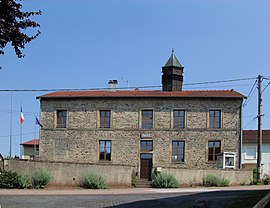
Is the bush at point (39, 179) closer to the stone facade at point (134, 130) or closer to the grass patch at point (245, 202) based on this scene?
the stone facade at point (134, 130)

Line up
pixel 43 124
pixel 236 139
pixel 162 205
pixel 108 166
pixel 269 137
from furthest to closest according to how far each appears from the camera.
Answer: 1. pixel 269 137
2. pixel 43 124
3. pixel 236 139
4. pixel 108 166
5. pixel 162 205

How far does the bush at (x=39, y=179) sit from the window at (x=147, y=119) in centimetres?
1280

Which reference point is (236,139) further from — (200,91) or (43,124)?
(43,124)

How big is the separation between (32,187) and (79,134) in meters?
12.5

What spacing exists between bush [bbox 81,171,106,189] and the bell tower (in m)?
15.3

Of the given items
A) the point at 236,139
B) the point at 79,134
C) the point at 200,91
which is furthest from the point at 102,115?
the point at 236,139

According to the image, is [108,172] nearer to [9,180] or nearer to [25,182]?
[25,182]

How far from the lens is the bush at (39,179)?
2463cm

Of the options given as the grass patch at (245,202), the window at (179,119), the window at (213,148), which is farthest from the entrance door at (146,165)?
the grass patch at (245,202)

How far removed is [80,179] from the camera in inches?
1023

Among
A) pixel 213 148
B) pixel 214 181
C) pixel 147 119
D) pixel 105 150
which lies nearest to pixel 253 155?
pixel 213 148

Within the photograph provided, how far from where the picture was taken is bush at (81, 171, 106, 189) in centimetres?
2538

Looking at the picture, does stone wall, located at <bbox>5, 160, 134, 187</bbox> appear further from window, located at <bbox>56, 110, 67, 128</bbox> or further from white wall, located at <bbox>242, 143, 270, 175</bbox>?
white wall, located at <bbox>242, 143, 270, 175</bbox>

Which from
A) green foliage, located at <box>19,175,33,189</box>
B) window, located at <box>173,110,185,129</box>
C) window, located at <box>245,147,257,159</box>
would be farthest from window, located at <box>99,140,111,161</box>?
window, located at <box>245,147,257,159</box>
